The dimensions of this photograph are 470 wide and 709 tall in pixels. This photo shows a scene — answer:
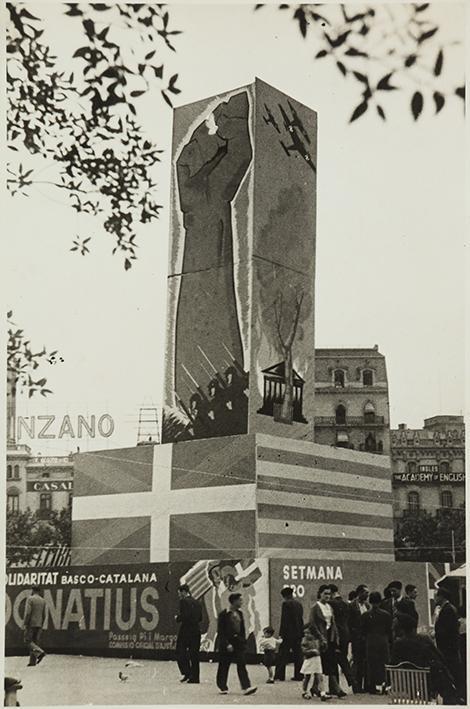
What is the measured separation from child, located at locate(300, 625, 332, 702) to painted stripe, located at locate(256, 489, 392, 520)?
585 cm

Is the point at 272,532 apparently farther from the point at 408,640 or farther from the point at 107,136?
the point at 107,136

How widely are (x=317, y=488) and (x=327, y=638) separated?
645 cm

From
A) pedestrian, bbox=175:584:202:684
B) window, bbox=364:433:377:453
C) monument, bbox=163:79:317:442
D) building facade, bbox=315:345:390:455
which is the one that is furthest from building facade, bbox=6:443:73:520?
window, bbox=364:433:377:453

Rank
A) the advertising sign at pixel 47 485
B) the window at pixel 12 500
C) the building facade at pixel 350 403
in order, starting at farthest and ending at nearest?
the building facade at pixel 350 403 → the window at pixel 12 500 → the advertising sign at pixel 47 485

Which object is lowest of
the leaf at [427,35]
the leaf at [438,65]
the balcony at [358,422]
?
the balcony at [358,422]

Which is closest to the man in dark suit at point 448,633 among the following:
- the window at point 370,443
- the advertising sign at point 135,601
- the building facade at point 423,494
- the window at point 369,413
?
the advertising sign at point 135,601

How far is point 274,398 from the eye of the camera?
17.0 metres

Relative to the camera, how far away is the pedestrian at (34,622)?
11516 millimetres

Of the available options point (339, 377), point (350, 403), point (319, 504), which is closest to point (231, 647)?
point (319, 504)

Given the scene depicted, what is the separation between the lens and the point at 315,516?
16.2 metres

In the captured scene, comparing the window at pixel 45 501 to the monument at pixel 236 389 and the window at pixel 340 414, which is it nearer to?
the monument at pixel 236 389

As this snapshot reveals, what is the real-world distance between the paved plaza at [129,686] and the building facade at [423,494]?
988 cm

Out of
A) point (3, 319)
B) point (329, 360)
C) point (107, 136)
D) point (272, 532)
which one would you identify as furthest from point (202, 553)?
point (329, 360)

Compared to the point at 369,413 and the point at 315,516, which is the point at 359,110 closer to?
the point at 315,516
